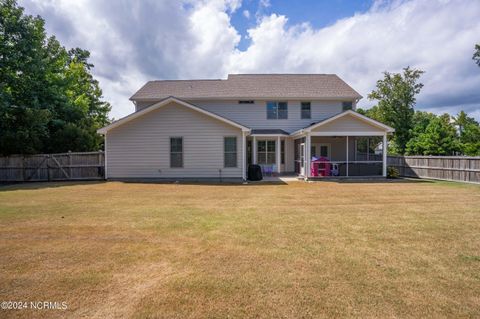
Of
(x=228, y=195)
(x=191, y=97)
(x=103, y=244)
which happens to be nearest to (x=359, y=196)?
(x=228, y=195)

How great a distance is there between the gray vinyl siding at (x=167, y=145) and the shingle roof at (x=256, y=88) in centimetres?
494

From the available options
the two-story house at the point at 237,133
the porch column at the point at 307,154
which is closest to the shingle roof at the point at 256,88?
the two-story house at the point at 237,133

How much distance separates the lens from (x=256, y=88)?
69.7 feet

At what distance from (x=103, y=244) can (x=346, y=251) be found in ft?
14.0

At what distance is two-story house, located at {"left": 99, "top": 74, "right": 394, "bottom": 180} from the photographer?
15992 millimetres

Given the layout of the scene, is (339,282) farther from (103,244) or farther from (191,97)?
(191,97)

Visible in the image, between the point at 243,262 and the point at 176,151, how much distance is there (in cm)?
1267

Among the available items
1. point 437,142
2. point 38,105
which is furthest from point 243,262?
point 437,142

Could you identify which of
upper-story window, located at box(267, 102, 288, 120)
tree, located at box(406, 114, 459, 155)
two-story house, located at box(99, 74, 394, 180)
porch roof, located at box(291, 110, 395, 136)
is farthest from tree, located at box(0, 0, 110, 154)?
tree, located at box(406, 114, 459, 155)

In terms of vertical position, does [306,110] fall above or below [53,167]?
above

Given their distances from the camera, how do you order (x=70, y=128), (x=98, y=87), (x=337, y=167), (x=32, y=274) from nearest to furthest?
(x=32, y=274) < (x=337, y=167) < (x=70, y=128) < (x=98, y=87)

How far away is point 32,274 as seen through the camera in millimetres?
3859

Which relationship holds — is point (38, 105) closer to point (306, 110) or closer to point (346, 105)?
point (306, 110)

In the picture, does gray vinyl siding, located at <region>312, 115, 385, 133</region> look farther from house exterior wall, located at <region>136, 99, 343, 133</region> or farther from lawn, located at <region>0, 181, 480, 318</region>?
lawn, located at <region>0, 181, 480, 318</region>
